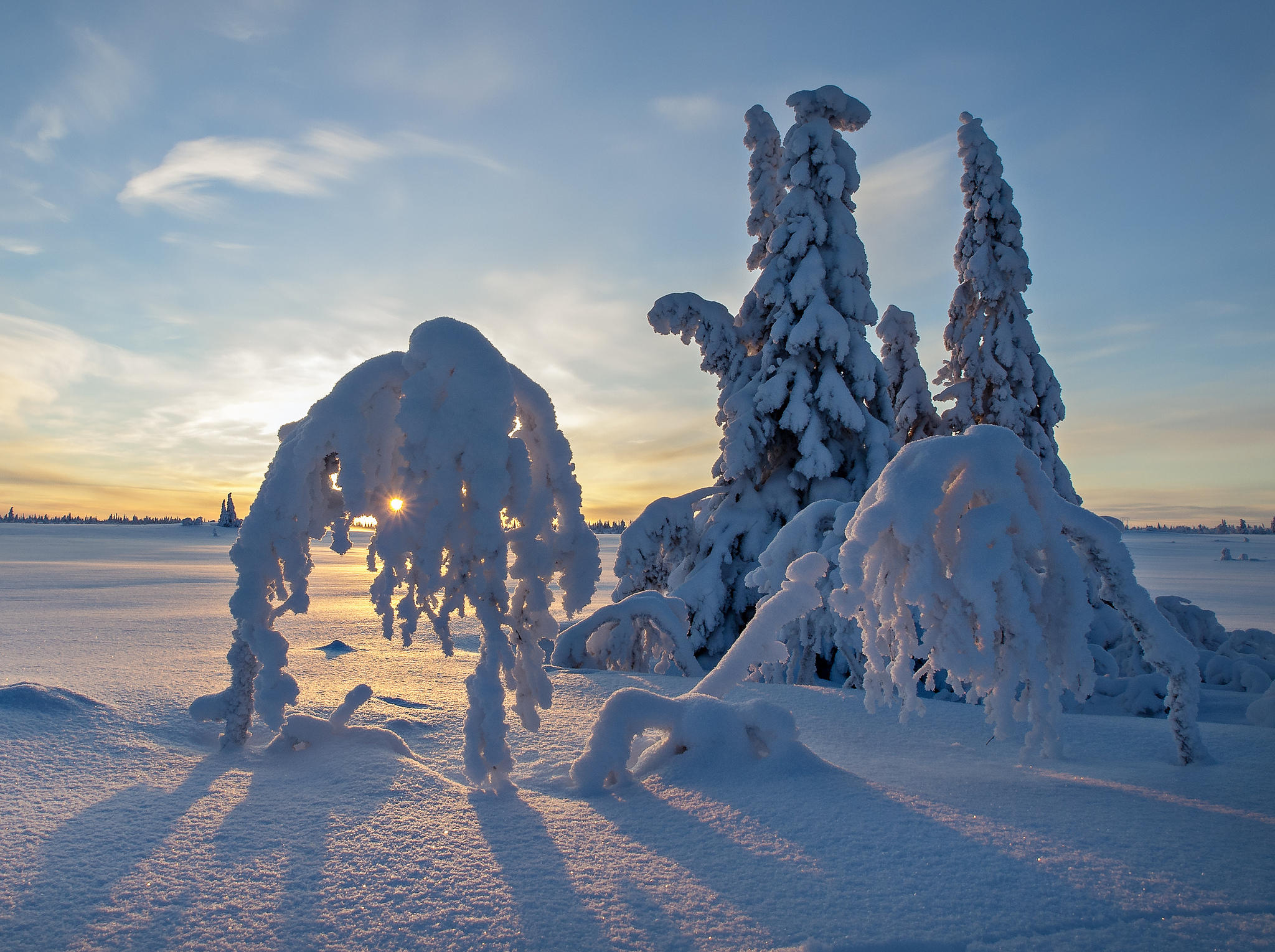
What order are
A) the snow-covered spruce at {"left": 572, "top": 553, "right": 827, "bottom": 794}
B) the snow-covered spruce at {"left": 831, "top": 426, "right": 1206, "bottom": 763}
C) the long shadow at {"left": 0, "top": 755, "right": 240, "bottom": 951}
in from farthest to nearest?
1. the snow-covered spruce at {"left": 572, "top": 553, "right": 827, "bottom": 794}
2. the snow-covered spruce at {"left": 831, "top": 426, "right": 1206, "bottom": 763}
3. the long shadow at {"left": 0, "top": 755, "right": 240, "bottom": 951}

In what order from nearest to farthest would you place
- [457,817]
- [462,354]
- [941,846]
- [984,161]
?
[941,846] < [457,817] < [462,354] < [984,161]

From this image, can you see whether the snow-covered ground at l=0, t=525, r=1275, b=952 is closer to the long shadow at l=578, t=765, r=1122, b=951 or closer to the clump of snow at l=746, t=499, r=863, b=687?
the long shadow at l=578, t=765, r=1122, b=951

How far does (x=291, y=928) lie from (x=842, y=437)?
1127 centimetres

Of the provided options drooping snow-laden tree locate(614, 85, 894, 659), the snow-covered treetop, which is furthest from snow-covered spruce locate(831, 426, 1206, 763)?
the snow-covered treetop

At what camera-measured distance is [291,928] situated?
2.25 m

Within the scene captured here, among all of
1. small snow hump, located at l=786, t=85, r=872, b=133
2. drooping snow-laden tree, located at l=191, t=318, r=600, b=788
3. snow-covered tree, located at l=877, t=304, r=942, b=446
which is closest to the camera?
drooping snow-laden tree, located at l=191, t=318, r=600, b=788

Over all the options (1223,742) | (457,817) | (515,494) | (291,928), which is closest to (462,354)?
(515,494)

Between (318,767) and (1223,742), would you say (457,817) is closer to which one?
(318,767)

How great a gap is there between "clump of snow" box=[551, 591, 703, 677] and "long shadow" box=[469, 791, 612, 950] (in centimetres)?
506

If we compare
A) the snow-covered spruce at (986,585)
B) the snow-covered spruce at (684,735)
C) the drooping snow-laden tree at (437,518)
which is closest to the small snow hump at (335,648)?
the drooping snow-laden tree at (437,518)

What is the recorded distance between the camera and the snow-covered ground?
2258 mm

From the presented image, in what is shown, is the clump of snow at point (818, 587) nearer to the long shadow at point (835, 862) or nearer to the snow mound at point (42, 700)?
the long shadow at point (835, 862)

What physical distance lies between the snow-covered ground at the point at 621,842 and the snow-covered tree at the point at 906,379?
11.0 meters

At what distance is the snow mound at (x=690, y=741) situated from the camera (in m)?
3.71
